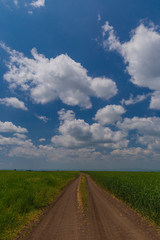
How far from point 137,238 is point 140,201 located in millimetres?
6164

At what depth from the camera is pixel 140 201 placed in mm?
14016

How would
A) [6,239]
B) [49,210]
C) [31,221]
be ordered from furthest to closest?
[49,210], [31,221], [6,239]

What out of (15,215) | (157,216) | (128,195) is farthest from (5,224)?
(128,195)

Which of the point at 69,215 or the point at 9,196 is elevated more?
the point at 9,196

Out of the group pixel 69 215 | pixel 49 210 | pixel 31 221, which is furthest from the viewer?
pixel 49 210

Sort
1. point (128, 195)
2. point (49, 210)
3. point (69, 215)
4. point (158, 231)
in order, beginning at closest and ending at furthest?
point (158, 231), point (69, 215), point (49, 210), point (128, 195)

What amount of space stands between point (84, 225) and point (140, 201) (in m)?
6.56

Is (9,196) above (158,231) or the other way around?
above

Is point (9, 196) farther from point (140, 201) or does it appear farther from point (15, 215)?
point (140, 201)

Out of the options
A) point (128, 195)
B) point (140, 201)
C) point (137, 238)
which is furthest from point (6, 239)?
point (128, 195)

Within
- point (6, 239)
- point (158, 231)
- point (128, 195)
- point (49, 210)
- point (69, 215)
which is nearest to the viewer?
point (6, 239)

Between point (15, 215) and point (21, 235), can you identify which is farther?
point (15, 215)

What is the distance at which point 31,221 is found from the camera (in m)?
10.8

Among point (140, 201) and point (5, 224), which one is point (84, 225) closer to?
point (5, 224)
